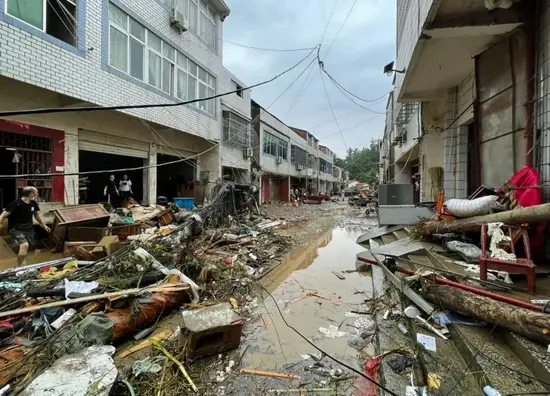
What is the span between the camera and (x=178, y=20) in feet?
37.4

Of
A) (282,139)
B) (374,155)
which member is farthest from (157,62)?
(374,155)

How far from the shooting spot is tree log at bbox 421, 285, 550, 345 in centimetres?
217

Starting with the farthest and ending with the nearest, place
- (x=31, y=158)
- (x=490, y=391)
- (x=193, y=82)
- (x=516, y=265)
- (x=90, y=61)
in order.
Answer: (x=193, y=82) → (x=90, y=61) → (x=31, y=158) → (x=516, y=265) → (x=490, y=391)

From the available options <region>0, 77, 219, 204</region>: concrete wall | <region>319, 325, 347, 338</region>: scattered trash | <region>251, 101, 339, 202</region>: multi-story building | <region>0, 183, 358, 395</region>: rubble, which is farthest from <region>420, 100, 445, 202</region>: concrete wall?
<region>251, 101, 339, 202</region>: multi-story building

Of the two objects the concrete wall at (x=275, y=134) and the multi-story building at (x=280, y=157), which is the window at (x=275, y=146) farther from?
the concrete wall at (x=275, y=134)

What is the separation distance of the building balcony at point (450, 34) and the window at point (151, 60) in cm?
826

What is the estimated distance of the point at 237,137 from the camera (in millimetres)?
17453

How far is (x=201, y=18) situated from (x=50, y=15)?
24.2ft

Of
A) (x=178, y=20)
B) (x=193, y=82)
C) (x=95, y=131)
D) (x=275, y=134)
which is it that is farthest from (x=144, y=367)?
(x=275, y=134)

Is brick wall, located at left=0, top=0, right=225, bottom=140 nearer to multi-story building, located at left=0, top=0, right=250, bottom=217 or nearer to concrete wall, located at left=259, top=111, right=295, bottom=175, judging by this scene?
multi-story building, located at left=0, top=0, right=250, bottom=217

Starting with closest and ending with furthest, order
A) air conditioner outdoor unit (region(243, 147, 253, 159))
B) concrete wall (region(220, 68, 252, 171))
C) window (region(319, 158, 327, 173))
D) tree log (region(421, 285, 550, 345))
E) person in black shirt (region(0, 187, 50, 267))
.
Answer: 1. tree log (region(421, 285, 550, 345))
2. person in black shirt (region(0, 187, 50, 267))
3. concrete wall (region(220, 68, 252, 171))
4. air conditioner outdoor unit (region(243, 147, 253, 159))
5. window (region(319, 158, 327, 173))

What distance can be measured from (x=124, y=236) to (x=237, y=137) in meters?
10.7

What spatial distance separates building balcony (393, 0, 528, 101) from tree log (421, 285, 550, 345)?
12.4ft

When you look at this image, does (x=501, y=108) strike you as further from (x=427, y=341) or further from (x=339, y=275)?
(x=427, y=341)
